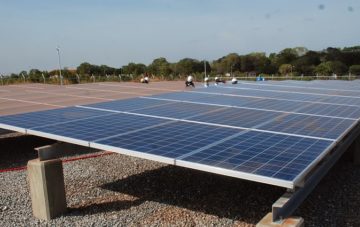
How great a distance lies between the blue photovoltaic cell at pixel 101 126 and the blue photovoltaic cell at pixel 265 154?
2353mm

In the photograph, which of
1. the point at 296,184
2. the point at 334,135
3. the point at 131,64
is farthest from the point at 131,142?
the point at 131,64

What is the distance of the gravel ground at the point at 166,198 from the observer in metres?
7.99

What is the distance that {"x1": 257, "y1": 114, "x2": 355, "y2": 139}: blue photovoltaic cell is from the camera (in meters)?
7.51

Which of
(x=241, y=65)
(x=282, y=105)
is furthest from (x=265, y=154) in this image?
(x=241, y=65)

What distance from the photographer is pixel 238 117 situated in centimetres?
933

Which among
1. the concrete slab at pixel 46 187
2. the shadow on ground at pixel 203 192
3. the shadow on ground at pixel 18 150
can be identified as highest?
the concrete slab at pixel 46 187

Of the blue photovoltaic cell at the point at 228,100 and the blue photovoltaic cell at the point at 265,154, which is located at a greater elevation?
the blue photovoltaic cell at the point at 228,100

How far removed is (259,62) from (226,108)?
7024 cm

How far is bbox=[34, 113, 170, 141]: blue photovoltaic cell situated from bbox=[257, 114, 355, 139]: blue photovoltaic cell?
8.94ft

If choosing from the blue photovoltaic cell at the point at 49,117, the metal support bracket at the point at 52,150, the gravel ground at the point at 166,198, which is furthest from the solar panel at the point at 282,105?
the metal support bracket at the point at 52,150

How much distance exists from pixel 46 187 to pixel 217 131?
3.92 metres

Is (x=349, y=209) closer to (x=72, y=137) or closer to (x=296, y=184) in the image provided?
(x=296, y=184)

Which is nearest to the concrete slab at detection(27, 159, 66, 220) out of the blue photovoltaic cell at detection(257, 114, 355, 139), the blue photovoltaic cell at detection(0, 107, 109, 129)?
the blue photovoltaic cell at detection(0, 107, 109, 129)

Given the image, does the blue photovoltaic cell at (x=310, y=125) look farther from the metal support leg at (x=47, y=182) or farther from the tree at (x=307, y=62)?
the tree at (x=307, y=62)
